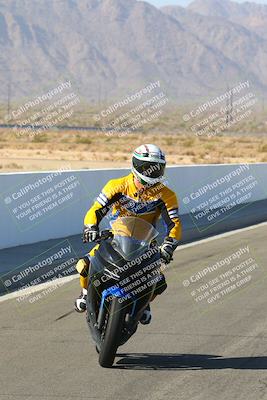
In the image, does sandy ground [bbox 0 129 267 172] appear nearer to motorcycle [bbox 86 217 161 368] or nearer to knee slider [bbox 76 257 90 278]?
knee slider [bbox 76 257 90 278]

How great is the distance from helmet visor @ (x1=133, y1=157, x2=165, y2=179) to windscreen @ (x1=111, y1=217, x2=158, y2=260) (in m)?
0.52

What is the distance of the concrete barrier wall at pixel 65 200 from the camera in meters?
15.1

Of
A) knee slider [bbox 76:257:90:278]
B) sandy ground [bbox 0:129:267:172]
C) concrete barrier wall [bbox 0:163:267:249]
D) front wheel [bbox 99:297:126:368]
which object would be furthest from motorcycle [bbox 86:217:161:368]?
sandy ground [bbox 0:129:267:172]

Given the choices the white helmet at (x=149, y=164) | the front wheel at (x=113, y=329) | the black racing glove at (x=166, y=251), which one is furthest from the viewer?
the white helmet at (x=149, y=164)

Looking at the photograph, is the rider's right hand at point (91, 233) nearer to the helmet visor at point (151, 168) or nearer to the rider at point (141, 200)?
the rider at point (141, 200)

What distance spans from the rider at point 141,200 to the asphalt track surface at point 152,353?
536 millimetres

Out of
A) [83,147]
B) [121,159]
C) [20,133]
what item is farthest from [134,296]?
[20,133]

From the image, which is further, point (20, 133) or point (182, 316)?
point (20, 133)

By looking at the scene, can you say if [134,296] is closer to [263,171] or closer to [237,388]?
[237,388]

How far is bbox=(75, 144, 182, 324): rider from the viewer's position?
8000mm

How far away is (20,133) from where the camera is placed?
9425cm

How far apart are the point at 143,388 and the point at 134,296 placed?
745 millimetres

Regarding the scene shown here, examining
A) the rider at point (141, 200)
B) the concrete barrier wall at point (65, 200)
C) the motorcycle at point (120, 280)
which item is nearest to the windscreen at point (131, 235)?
the motorcycle at point (120, 280)

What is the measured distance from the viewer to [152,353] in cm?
839
